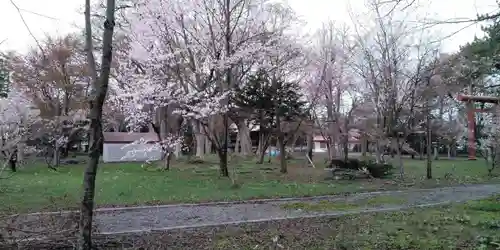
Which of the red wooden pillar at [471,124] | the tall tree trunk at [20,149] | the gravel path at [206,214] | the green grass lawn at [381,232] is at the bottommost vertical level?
the gravel path at [206,214]

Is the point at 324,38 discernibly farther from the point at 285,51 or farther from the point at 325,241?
the point at 325,241

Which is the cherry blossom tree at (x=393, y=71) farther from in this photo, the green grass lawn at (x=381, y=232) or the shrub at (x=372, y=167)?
the green grass lawn at (x=381, y=232)

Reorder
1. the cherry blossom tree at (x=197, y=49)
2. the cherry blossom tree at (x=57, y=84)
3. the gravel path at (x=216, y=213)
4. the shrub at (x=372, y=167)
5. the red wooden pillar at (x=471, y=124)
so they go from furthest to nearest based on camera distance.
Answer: the red wooden pillar at (x=471, y=124) < the cherry blossom tree at (x=57, y=84) < the shrub at (x=372, y=167) < the cherry blossom tree at (x=197, y=49) < the gravel path at (x=216, y=213)

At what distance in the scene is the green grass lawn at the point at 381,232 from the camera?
5.70 metres

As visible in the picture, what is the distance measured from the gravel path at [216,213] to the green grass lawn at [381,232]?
836mm

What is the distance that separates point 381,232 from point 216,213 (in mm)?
3561

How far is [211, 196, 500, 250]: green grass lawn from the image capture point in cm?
570

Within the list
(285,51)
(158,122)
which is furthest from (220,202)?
(158,122)

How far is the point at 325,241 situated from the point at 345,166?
1295 centimetres

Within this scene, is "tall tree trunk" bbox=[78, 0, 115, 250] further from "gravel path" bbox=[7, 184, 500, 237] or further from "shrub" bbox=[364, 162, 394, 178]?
"shrub" bbox=[364, 162, 394, 178]

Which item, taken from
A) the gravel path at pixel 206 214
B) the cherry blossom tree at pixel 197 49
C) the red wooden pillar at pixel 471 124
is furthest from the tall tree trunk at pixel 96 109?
the red wooden pillar at pixel 471 124

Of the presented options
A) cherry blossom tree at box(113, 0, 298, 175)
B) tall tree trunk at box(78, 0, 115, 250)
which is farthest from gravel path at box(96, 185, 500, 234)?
cherry blossom tree at box(113, 0, 298, 175)

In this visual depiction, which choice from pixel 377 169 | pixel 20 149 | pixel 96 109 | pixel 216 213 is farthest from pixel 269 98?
pixel 96 109

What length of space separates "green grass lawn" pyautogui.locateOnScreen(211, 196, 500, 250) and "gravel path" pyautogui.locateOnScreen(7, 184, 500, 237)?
0.84m
